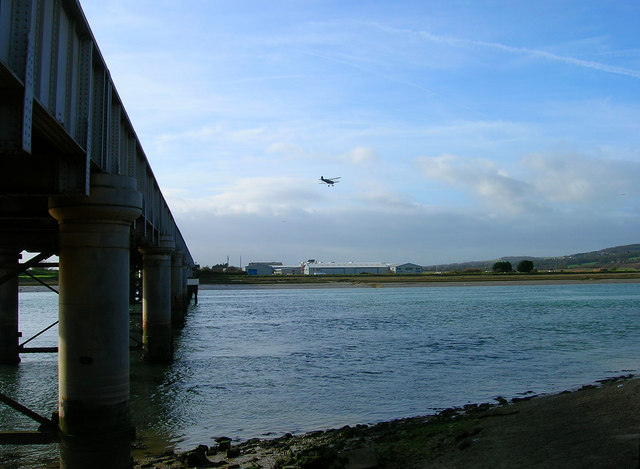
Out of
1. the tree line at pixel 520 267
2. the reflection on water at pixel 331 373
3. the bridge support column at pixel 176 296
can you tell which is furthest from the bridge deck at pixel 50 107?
the tree line at pixel 520 267

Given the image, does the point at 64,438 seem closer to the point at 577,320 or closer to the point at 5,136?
the point at 5,136

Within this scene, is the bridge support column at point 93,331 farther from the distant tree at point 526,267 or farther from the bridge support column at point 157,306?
the distant tree at point 526,267

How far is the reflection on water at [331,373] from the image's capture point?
16312mm

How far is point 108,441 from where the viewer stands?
35.3ft

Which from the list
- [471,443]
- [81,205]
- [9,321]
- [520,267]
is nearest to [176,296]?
[9,321]

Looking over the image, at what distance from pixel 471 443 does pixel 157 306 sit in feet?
61.7

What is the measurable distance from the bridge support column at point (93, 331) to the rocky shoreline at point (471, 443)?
139 cm

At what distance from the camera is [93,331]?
10711 millimetres

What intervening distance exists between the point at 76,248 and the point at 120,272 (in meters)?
0.90

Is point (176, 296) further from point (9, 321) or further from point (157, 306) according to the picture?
point (9, 321)

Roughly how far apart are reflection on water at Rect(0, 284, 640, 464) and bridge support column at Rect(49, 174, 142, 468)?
10.0ft

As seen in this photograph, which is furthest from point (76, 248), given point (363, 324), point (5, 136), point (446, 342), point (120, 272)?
point (363, 324)

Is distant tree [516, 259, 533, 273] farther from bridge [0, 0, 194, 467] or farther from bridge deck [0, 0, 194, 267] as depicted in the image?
bridge [0, 0, 194, 467]

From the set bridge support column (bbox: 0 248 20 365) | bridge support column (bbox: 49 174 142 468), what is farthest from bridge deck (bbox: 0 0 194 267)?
bridge support column (bbox: 0 248 20 365)
